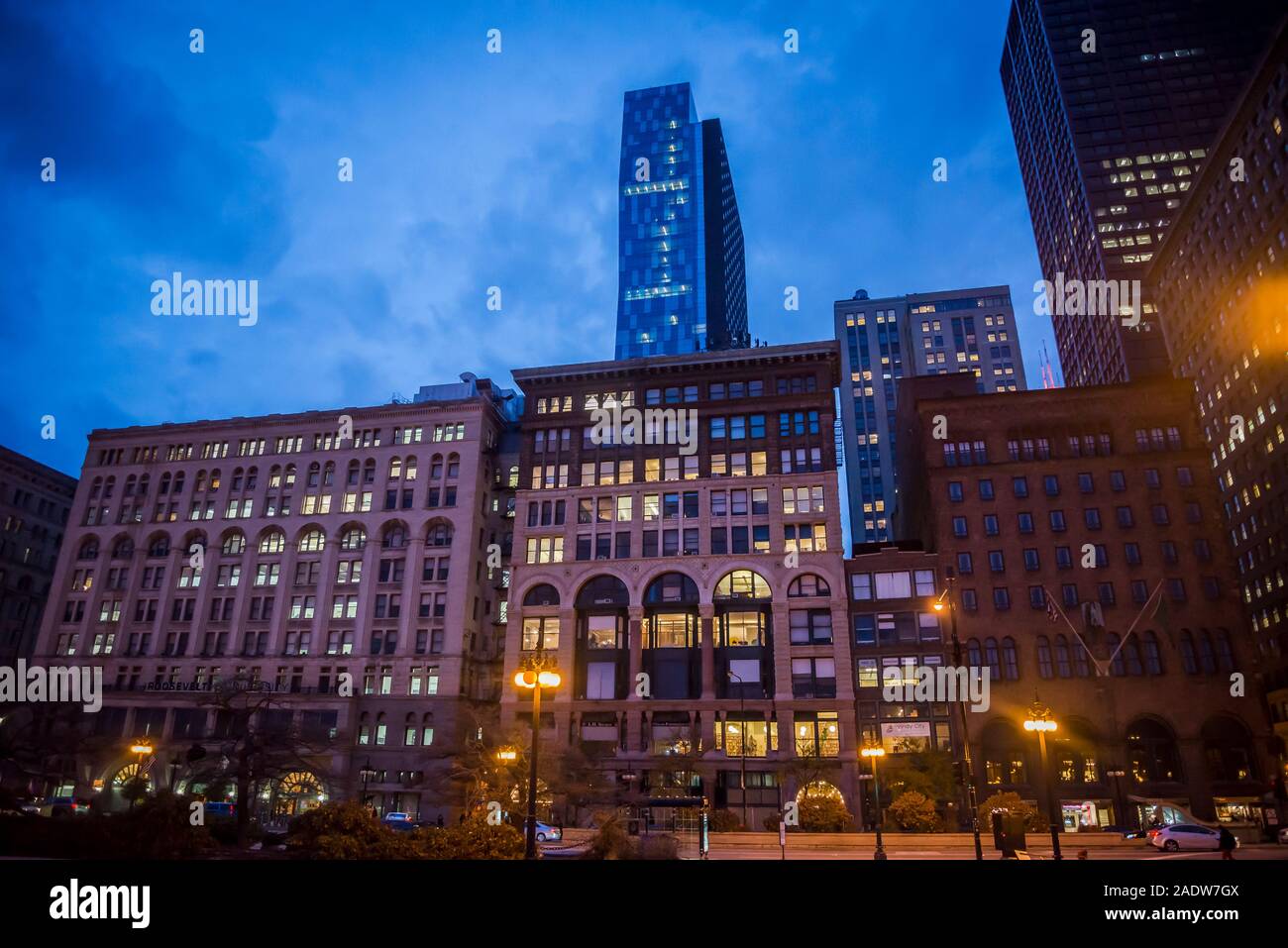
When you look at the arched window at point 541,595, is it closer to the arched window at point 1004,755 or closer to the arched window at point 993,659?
the arched window at point 993,659

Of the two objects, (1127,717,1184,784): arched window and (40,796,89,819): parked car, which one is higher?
(1127,717,1184,784): arched window

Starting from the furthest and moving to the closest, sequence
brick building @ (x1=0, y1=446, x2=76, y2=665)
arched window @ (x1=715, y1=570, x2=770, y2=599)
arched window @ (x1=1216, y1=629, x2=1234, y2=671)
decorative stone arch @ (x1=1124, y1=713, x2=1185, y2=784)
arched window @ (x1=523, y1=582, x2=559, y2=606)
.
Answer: brick building @ (x1=0, y1=446, x2=76, y2=665) < arched window @ (x1=523, y1=582, x2=559, y2=606) < arched window @ (x1=715, y1=570, x2=770, y2=599) < arched window @ (x1=1216, y1=629, x2=1234, y2=671) < decorative stone arch @ (x1=1124, y1=713, x2=1185, y2=784)

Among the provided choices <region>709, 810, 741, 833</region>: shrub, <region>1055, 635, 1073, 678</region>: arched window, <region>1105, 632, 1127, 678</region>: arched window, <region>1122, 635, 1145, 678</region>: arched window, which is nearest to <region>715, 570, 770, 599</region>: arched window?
<region>709, 810, 741, 833</region>: shrub

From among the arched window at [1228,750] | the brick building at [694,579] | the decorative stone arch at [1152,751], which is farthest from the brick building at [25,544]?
the arched window at [1228,750]

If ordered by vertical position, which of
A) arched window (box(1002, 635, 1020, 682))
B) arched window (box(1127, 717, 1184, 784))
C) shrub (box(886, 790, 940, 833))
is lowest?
shrub (box(886, 790, 940, 833))

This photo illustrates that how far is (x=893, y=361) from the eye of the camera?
163000 mm

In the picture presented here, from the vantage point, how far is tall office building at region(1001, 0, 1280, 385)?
127875 millimetres

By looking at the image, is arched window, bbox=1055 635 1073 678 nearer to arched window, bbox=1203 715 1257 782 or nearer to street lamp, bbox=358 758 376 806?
arched window, bbox=1203 715 1257 782

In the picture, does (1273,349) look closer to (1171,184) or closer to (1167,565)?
(1167,565)

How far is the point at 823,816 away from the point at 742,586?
24386 mm

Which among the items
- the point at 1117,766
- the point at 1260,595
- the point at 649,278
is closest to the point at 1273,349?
the point at 1260,595

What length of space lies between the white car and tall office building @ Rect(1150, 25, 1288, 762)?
51170 mm
